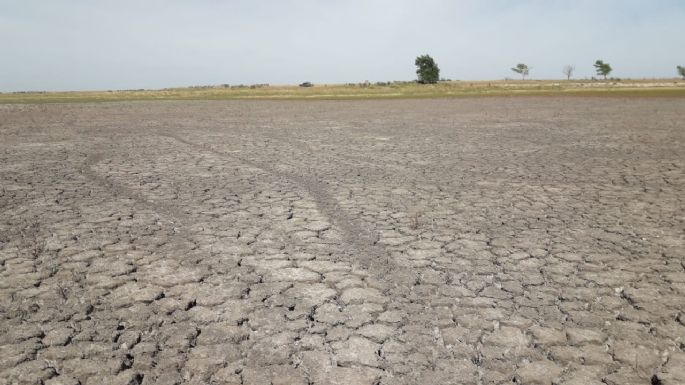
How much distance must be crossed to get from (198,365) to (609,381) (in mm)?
2325

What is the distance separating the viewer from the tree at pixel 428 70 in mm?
86125

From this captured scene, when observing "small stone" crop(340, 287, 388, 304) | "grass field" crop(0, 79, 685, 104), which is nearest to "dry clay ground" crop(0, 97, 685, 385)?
"small stone" crop(340, 287, 388, 304)

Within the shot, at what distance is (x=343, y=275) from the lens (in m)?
3.74

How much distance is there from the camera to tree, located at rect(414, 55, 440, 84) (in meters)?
86.1

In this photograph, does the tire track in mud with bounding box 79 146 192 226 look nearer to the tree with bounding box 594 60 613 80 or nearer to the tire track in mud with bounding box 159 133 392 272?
the tire track in mud with bounding box 159 133 392 272

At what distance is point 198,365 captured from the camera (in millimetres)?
2553

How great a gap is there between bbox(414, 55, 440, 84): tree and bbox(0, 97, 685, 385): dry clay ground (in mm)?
81815

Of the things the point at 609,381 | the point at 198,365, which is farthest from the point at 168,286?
the point at 609,381

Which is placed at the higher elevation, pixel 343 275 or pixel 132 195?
pixel 132 195

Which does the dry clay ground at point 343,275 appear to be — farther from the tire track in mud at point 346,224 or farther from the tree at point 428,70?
the tree at point 428,70

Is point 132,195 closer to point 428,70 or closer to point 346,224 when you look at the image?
point 346,224

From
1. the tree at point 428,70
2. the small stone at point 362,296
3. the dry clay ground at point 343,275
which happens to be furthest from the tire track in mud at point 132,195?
the tree at point 428,70

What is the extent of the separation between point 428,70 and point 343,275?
87734 mm

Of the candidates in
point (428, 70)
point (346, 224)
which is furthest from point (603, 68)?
point (346, 224)
